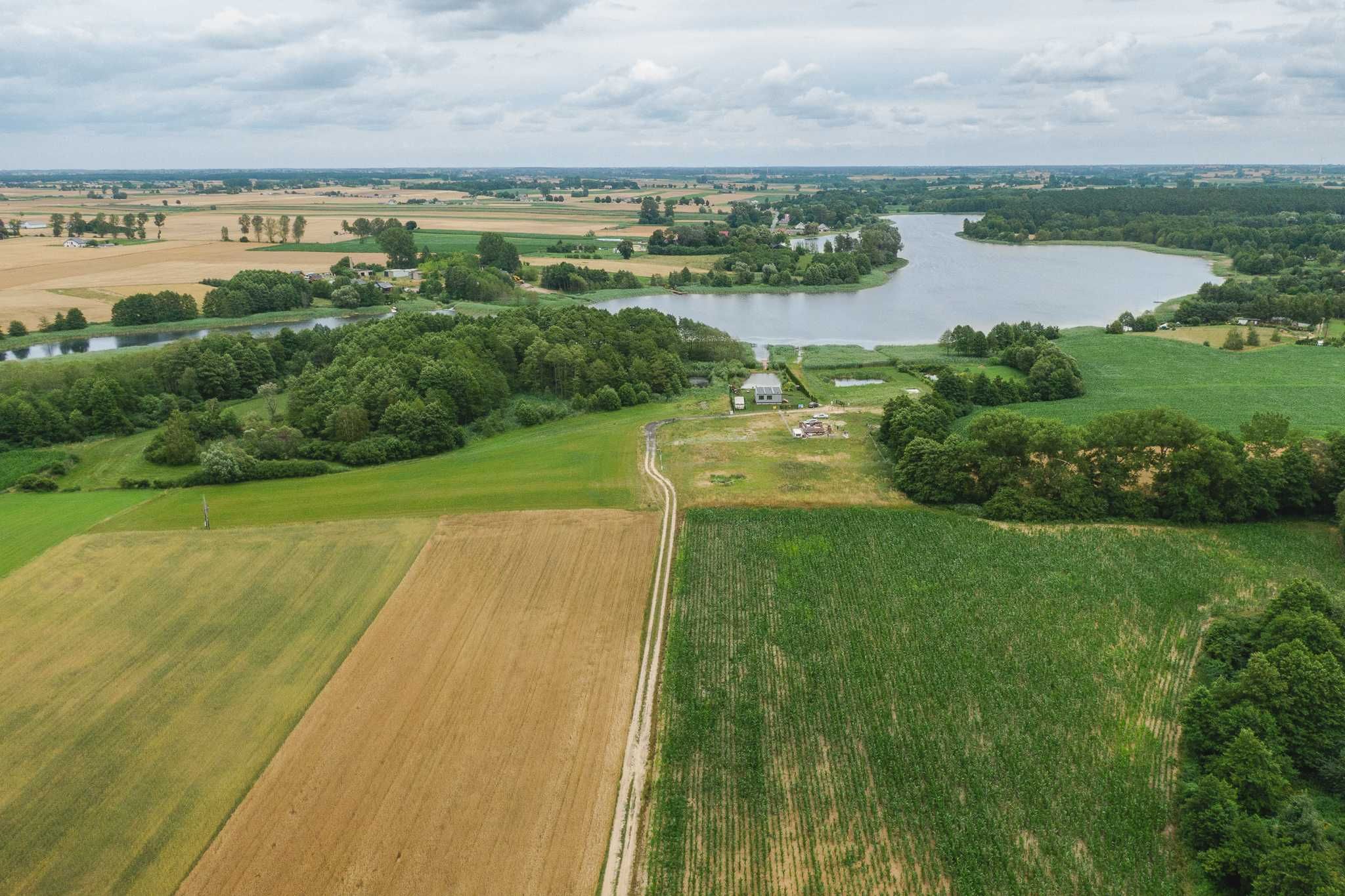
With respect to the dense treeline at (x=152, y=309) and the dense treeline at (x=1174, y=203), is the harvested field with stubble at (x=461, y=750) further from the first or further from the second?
the dense treeline at (x=1174, y=203)

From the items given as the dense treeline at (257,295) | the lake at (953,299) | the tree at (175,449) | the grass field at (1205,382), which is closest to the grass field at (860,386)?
the grass field at (1205,382)

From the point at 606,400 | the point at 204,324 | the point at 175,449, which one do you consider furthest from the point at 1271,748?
the point at 204,324

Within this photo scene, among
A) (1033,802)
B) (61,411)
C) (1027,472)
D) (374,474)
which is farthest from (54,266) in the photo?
(1033,802)

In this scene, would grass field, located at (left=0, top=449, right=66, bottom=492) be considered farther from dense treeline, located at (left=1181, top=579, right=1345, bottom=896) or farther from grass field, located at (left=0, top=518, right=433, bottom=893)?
dense treeline, located at (left=1181, top=579, right=1345, bottom=896)

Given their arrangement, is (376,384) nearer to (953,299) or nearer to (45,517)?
(45,517)

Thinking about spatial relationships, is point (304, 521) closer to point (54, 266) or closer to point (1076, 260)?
point (54, 266)

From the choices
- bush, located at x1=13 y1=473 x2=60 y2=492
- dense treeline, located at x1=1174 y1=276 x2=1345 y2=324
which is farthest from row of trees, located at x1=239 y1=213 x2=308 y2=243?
dense treeline, located at x1=1174 y1=276 x2=1345 y2=324
